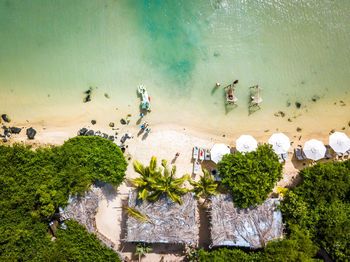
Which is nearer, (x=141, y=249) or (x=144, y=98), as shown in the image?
(x=141, y=249)

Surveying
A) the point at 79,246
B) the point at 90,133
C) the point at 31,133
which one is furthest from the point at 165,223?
the point at 31,133

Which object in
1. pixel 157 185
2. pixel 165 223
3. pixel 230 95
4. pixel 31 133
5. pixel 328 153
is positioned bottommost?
pixel 165 223

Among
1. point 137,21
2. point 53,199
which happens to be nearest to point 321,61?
point 137,21

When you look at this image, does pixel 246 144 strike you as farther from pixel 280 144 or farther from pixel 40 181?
pixel 40 181

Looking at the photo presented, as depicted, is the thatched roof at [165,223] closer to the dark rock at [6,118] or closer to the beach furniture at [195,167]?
the beach furniture at [195,167]

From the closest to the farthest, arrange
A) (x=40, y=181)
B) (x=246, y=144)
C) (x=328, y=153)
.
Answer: (x=40, y=181), (x=246, y=144), (x=328, y=153)

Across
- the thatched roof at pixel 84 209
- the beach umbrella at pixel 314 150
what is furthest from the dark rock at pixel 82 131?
the beach umbrella at pixel 314 150

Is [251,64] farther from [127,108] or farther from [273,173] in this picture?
[127,108]
